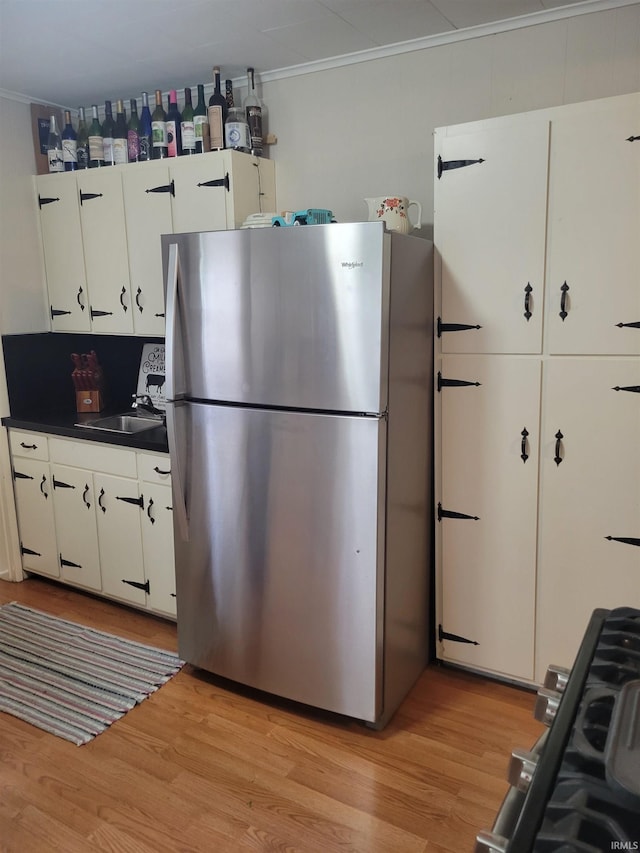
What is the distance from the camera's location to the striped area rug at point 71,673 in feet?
7.67

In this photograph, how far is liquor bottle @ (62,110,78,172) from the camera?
3.20 m

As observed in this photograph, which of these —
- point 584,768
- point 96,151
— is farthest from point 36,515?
point 584,768

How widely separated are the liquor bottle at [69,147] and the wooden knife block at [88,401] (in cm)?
112

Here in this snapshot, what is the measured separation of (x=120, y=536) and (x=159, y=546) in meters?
0.24

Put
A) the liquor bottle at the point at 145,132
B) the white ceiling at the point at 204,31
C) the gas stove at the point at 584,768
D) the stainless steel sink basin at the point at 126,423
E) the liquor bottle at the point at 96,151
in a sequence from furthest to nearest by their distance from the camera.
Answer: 1. the stainless steel sink basin at the point at 126,423
2. the liquor bottle at the point at 96,151
3. the liquor bottle at the point at 145,132
4. the white ceiling at the point at 204,31
5. the gas stove at the point at 584,768

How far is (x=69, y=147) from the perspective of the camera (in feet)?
10.5

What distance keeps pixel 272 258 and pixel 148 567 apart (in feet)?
5.14

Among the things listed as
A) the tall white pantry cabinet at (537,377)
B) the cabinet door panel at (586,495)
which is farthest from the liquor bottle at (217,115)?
the cabinet door panel at (586,495)

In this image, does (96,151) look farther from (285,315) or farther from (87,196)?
(285,315)

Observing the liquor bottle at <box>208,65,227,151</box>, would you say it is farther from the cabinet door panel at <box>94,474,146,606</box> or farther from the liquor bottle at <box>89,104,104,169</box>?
the cabinet door panel at <box>94,474,146,606</box>

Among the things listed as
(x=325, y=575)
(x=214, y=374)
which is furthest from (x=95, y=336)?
(x=325, y=575)

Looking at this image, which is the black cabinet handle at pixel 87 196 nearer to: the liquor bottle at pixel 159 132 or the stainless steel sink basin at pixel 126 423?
the liquor bottle at pixel 159 132

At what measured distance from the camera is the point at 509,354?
2215 mm

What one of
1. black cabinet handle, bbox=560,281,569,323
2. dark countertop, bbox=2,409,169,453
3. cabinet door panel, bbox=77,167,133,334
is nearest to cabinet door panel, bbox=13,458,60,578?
dark countertop, bbox=2,409,169,453
